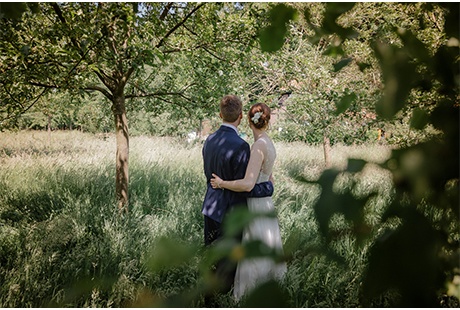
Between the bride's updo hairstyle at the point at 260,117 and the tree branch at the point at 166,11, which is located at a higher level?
the tree branch at the point at 166,11

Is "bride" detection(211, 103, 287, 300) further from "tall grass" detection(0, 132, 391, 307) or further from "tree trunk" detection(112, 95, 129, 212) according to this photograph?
"tree trunk" detection(112, 95, 129, 212)

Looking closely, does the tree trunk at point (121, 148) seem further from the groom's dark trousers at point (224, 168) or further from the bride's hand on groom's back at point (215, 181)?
the bride's hand on groom's back at point (215, 181)

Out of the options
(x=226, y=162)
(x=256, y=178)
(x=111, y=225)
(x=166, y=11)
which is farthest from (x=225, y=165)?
(x=166, y=11)

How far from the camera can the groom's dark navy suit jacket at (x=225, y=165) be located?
307 centimetres

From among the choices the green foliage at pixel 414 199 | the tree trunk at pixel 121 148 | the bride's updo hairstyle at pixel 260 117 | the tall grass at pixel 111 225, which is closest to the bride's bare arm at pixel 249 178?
the bride's updo hairstyle at pixel 260 117

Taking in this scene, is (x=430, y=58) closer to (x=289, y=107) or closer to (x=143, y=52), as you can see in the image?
(x=143, y=52)

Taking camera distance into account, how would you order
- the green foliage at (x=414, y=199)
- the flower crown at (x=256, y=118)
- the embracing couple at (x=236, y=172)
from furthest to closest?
1. the flower crown at (x=256, y=118)
2. the embracing couple at (x=236, y=172)
3. the green foliage at (x=414, y=199)

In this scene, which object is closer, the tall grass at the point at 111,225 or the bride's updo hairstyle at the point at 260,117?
the tall grass at the point at 111,225

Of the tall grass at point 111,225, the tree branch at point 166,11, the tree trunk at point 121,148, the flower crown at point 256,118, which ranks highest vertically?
the tree branch at point 166,11

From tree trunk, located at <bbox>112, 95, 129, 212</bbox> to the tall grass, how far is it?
0.25 meters

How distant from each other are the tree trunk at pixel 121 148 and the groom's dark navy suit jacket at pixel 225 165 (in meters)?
1.77

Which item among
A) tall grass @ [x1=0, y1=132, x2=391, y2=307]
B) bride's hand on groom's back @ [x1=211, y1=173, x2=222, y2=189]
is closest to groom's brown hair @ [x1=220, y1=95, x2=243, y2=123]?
bride's hand on groom's back @ [x1=211, y1=173, x2=222, y2=189]

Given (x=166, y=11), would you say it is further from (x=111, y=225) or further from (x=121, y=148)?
(x=111, y=225)

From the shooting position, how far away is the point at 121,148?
4684 millimetres
